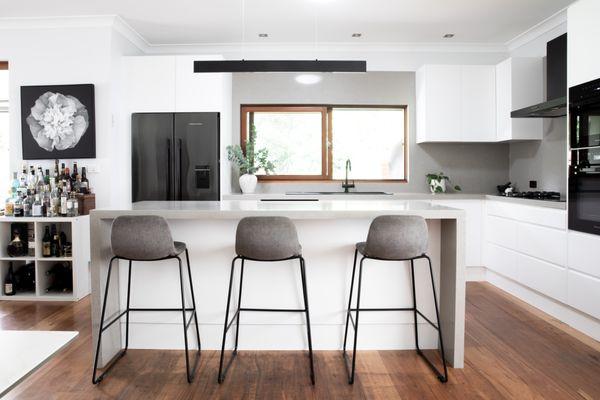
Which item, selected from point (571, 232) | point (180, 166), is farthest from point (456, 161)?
point (180, 166)

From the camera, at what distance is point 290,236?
2.40 meters

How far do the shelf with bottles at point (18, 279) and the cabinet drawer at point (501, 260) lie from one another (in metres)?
4.56

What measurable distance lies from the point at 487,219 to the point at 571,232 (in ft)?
4.65

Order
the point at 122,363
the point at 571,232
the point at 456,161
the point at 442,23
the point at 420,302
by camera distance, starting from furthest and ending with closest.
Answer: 1. the point at 456,161
2. the point at 442,23
3. the point at 571,232
4. the point at 420,302
5. the point at 122,363

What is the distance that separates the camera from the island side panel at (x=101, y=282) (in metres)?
2.61

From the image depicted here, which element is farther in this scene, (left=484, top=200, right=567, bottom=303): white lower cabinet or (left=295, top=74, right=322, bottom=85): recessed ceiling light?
(left=295, top=74, right=322, bottom=85): recessed ceiling light

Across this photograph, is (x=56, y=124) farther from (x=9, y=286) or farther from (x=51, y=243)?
(x=9, y=286)

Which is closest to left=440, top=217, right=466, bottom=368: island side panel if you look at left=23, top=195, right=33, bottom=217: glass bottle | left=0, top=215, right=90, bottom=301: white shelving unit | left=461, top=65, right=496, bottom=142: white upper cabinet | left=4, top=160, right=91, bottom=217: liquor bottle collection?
left=461, top=65, right=496, bottom=142: white upper cabinet

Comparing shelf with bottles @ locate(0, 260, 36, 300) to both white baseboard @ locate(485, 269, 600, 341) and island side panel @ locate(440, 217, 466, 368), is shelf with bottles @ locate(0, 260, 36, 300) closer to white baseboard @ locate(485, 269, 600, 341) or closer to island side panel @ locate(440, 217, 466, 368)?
island side panel @ locate(440, 217, 466, 368)

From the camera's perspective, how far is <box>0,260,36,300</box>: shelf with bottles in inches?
159

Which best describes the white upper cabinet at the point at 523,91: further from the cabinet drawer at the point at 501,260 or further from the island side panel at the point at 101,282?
the island side panel at the point at 101,282

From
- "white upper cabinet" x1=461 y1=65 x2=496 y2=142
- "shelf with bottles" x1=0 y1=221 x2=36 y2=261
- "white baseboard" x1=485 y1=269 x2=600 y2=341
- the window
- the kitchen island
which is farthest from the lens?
the window

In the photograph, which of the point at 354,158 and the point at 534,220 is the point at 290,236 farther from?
the point at 354,158

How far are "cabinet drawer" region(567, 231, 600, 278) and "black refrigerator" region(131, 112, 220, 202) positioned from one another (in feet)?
11.0
